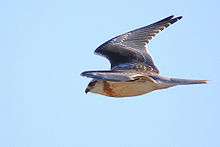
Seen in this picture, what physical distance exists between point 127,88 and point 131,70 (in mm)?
1936

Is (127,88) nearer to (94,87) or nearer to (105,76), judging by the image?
(94,87)

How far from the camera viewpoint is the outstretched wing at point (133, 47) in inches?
600

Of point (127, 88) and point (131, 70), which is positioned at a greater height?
point (131, 70)

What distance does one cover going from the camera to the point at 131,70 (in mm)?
14422

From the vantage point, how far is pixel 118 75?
472 inches

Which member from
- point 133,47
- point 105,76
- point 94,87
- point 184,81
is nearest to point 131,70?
point 133,47

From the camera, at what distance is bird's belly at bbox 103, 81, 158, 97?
40.7 feet

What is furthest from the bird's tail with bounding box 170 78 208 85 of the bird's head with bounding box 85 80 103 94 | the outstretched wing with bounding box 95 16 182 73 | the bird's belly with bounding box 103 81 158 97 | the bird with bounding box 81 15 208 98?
the outstretched wing with bounding box 95 16 182 73

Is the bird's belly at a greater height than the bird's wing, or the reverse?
the bird's wing

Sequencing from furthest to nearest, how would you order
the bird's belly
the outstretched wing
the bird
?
the outstretched wing < the bird's belly < the bird

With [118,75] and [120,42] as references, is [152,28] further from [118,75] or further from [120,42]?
[118,75]

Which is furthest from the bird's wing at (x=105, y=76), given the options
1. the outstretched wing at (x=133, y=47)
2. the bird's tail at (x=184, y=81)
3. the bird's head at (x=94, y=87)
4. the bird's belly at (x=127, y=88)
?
the outstretched wing at (x=133, y=47)

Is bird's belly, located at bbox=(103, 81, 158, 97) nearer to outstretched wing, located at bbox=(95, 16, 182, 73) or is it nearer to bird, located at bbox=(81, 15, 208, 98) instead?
bird, located at bbox=(81, 15, 208, 98)

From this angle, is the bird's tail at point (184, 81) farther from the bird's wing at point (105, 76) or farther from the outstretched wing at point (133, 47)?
the outstretched wing at point (133, 47)
